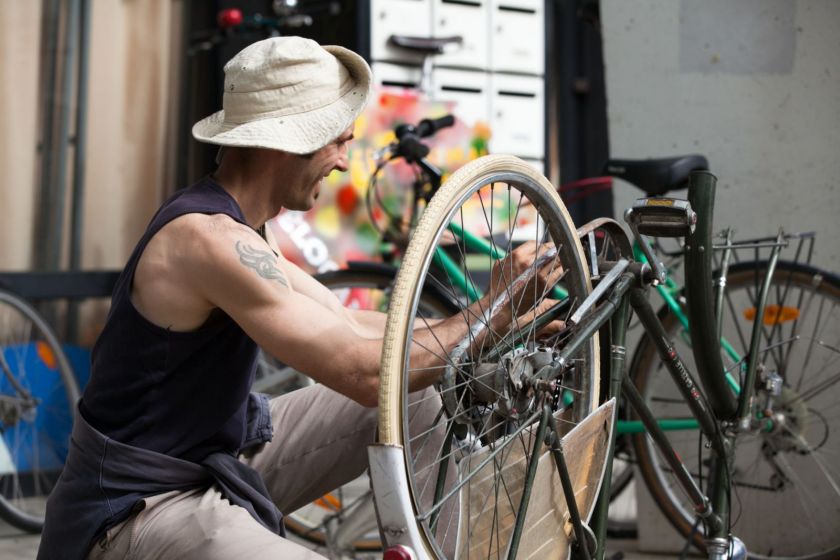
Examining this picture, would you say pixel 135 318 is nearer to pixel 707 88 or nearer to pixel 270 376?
pixel 270 376

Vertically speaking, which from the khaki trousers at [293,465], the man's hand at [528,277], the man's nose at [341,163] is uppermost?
the man's nose at [341,163]

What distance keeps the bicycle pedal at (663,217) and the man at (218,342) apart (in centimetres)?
41

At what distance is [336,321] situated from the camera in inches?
77.5

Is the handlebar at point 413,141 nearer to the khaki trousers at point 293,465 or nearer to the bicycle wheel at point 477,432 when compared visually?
the khaki trousers at point 293,465

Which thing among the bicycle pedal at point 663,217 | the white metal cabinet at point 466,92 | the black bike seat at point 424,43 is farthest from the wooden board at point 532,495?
the white metal cabinet at point 466,92

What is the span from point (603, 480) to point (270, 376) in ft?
5.09

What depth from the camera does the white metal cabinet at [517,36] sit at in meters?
5.18

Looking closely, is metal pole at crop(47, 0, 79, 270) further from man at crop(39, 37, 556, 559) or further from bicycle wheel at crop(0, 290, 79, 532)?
man at crop(39, 37, 556, 559)

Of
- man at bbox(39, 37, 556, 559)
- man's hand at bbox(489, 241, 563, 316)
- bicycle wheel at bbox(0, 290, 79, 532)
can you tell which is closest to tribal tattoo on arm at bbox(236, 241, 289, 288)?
man at bbox(39, 37, 556, 559)

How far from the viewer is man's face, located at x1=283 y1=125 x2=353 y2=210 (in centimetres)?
215

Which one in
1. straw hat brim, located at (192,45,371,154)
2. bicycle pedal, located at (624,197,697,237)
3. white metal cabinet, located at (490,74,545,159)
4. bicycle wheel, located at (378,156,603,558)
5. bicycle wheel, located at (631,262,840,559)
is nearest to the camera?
bicycle wheel, located at (378,156,603,558)

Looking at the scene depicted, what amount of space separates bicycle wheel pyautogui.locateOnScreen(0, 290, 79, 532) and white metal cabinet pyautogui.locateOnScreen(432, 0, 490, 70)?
6.60ft

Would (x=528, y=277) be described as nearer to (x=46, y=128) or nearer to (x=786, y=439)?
(x=786, y=439)

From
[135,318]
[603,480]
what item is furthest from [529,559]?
[135,318]
